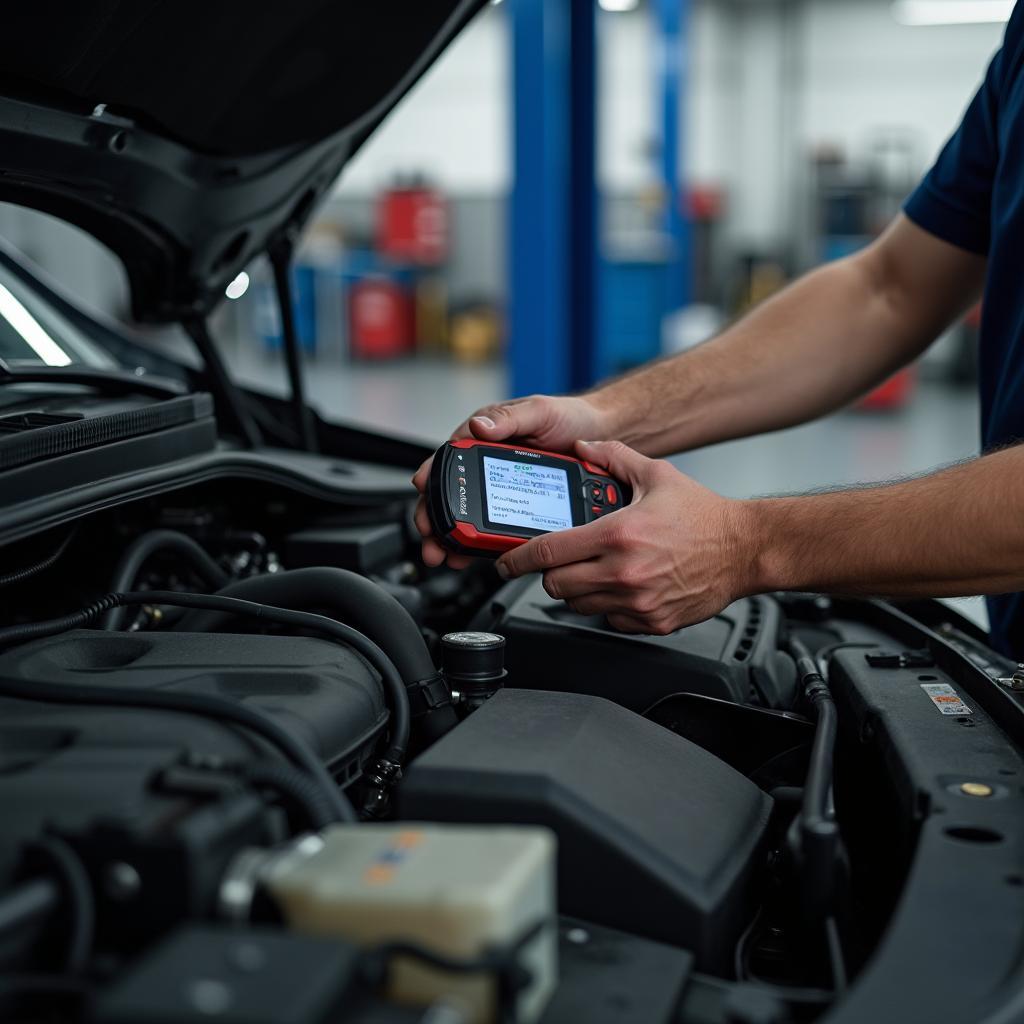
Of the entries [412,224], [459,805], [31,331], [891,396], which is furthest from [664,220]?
[459,805]

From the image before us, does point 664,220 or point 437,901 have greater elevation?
point 437,901

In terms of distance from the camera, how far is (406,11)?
1263mm

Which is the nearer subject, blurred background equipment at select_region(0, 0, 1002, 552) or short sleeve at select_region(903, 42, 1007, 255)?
short sleeve at select_region(903, 42, 1007, 255)

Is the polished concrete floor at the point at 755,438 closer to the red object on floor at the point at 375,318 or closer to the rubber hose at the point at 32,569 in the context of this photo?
the red object on floor at the point at 375,318

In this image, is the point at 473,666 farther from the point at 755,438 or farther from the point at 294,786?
the point at 755,438

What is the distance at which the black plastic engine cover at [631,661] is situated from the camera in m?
1.06

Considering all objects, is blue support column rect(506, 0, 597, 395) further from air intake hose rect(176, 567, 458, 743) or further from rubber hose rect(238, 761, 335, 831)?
rubber hose rect(238, 761, 335, 831)

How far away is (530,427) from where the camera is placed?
4.19 feet

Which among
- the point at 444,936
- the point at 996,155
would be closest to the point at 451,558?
the point at 444,936

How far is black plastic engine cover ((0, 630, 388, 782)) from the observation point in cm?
75

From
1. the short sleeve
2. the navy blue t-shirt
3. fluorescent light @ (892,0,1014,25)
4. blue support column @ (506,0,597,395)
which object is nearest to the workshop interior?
the navy blue t-shirt

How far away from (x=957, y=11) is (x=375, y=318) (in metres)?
5.46

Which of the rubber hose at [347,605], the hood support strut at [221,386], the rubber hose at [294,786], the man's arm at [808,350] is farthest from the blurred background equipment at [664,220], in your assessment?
the rubber hose at [294,786]

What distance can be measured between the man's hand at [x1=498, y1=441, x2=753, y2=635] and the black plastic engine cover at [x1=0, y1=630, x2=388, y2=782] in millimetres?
213
